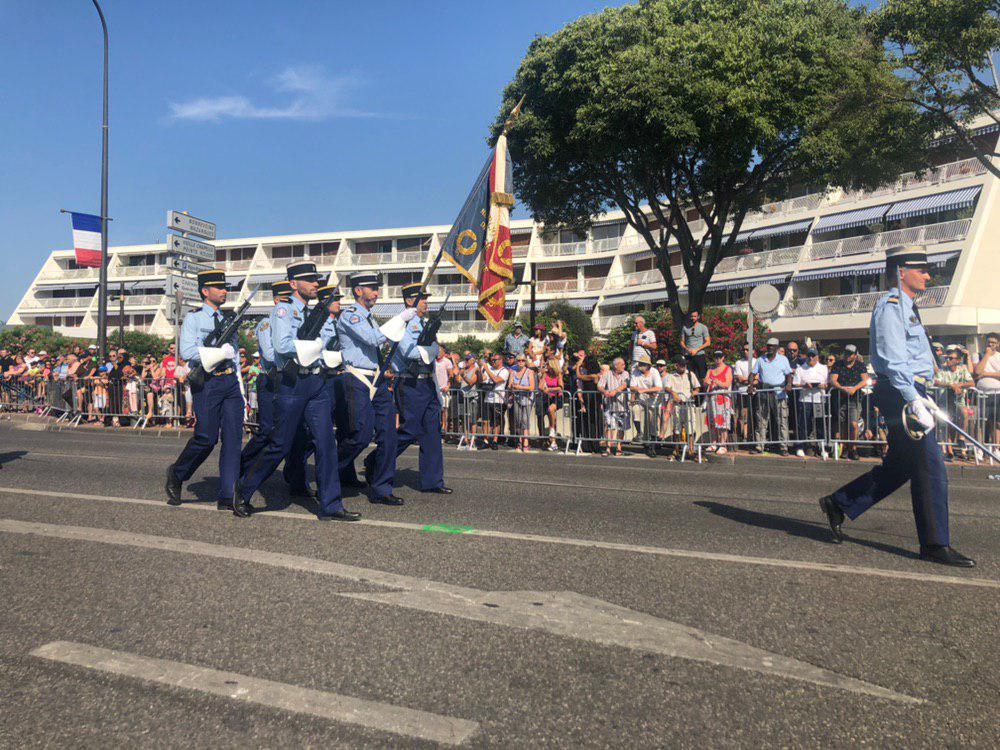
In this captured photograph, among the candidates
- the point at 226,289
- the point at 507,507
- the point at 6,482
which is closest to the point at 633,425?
the point at 507,507

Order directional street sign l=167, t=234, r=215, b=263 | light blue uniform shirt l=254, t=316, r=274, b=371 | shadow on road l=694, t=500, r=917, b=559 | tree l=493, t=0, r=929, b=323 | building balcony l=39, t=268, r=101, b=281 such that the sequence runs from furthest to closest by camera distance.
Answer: building balcony l=39, t=268, r=101, b=281 < directional street sign l=167, t=234, r=215, b=263 < tree l=493, t=0, r=929, b=323 < light blue uniform shirt l=254, t=316, r=274, b=371 < shadow on road l=694, t=500, r=917, b=559

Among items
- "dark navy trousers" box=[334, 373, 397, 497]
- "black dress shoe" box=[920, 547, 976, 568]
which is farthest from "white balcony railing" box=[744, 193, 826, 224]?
"black dress shoe" box=[920, 547, 976, 568]

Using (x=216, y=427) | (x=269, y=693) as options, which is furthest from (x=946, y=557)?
(x=216, y=427)

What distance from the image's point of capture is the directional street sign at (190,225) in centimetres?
1773

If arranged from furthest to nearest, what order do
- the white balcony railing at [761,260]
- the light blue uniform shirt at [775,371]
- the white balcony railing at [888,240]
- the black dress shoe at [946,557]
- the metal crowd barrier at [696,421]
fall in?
the white balcony railing at [761,260], the white balcony railing at [888,240], the light blue uniform shirt at [775,371], the metal crowd barrier at [696,421], the black dress shoe at [946,557]

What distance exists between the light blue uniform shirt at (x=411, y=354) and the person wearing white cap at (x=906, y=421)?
3784 mm

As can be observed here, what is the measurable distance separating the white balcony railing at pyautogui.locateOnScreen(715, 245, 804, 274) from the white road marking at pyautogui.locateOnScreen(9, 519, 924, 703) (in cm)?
4540

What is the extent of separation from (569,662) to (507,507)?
383cm

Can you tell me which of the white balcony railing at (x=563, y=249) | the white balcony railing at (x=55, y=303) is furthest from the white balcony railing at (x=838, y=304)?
the white balcony railing at (x=55, y=303)

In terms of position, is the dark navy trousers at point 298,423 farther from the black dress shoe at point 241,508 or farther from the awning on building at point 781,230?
the awning on building at point 781,230

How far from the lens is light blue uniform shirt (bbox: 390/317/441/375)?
7.64m

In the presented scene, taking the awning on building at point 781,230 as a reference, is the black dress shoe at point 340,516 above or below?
below

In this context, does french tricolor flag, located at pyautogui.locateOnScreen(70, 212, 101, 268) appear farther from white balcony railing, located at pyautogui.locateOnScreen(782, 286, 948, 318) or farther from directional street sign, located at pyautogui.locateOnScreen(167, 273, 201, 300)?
white balcony railing, located at pyautogui.locateOnScreen(782, 286, 948, 318)

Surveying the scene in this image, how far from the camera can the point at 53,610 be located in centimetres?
392
